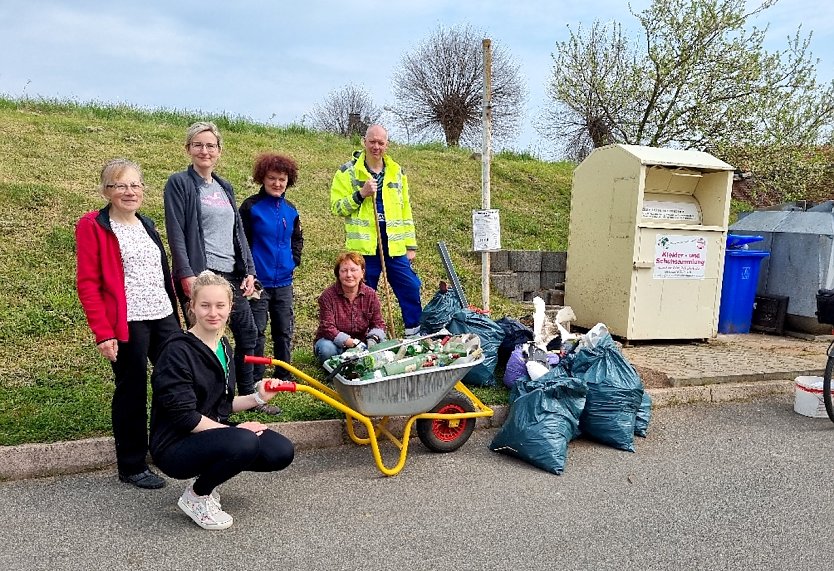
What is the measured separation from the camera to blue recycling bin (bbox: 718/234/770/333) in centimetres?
815

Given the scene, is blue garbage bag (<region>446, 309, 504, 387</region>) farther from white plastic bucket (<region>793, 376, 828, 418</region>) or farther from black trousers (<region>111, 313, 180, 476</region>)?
white plastic bucket (<region>793, 376, 828, 418</region>)

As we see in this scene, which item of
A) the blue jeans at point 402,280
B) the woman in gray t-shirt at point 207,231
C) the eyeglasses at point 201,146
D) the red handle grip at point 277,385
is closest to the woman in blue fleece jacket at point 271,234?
the woman in gray t-shirt at point 207,231

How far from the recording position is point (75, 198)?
879 cm

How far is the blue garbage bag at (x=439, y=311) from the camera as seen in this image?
225 inches

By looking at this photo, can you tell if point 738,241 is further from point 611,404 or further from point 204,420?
point 204,420

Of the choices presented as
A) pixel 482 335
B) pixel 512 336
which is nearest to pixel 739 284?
pixel 512 336

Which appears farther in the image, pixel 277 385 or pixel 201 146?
pixel 201 146

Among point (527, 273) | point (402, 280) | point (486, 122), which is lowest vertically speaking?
point (527, 273)

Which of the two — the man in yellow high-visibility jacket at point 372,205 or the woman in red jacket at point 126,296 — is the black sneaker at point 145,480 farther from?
the man in yellow high-visibility jacket at point 372,205

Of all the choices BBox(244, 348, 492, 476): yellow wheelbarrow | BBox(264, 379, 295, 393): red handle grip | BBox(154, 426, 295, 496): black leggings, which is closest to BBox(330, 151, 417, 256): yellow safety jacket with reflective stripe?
BBox(244, 348, 492, 476): yellow wheelbarrow

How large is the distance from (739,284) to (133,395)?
23.5 feet

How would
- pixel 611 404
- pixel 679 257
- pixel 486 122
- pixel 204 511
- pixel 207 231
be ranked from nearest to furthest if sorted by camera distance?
1. pixel 204 511
2. pixel 207 231
3. pixel 611 404
4. pixel 486 122
5. pixel 679 257

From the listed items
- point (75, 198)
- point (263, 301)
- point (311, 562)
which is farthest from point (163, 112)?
point (311, 562)

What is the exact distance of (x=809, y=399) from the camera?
5.58 meters
